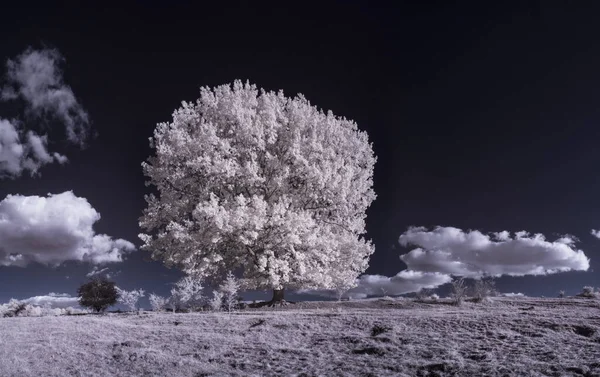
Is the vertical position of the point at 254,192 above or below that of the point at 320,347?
above

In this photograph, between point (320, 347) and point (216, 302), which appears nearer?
point (320, 347)

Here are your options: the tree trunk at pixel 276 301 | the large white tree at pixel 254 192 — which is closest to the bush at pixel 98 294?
the large white tree at pixel 254 192

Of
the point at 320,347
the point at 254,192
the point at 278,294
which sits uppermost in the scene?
the point at 254,192

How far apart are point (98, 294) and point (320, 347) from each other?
14295 mm

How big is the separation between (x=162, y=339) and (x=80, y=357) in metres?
1.55

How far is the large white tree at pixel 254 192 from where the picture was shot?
17375 millimetres

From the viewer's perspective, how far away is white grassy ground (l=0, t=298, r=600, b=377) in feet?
21.6

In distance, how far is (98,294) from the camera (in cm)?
1934

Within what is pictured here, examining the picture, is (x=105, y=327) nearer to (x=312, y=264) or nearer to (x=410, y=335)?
(x=410, y=335)

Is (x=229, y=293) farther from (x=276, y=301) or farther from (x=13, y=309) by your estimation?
(x=13, y=309)

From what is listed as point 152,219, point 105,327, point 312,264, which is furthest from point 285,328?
point 152,219

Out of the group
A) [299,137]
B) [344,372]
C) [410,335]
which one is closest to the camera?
[344,372]

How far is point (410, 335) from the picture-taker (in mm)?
8391

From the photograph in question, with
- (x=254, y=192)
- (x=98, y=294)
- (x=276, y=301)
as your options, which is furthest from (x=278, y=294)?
(x=98, y=294)
